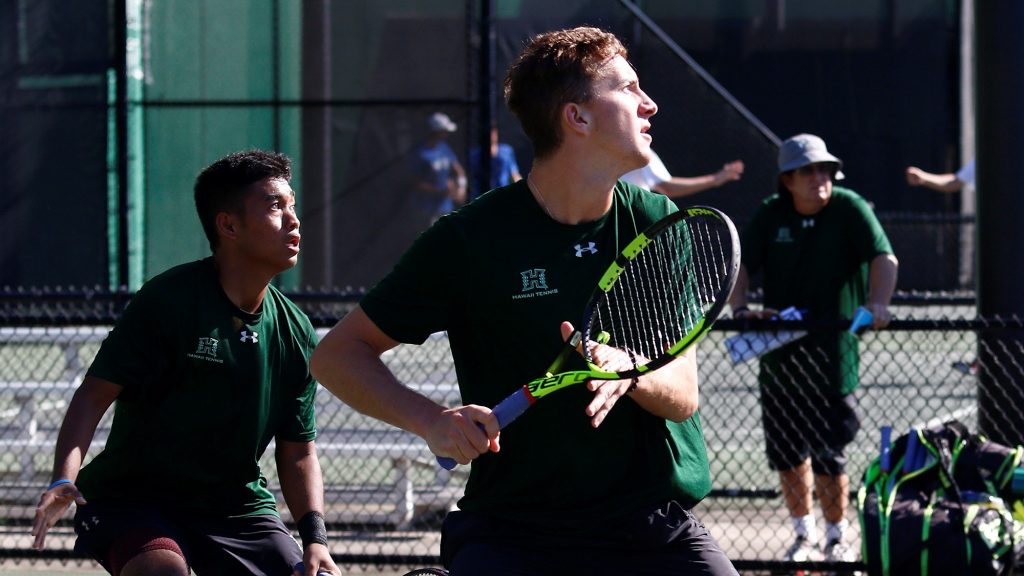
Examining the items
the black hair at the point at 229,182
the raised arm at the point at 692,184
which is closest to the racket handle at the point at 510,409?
the black hair at the point at 229,182

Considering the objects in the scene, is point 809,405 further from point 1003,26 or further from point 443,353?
point 443,353

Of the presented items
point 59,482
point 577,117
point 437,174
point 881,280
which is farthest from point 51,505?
point 437,174

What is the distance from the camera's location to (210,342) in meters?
3.82

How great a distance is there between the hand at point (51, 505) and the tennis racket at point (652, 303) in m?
1.17

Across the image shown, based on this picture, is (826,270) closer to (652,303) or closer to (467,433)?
(652,303)

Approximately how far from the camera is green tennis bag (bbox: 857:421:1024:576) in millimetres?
4684

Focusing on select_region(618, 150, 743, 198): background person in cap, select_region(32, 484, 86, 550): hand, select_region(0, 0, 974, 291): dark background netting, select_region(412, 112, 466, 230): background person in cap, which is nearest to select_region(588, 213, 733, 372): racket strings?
select_region(32, 484, 86, 550): hand

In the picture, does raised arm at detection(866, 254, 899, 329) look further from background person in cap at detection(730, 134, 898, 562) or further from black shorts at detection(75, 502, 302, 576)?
black shorts at detection(75, 502, 302, 576)

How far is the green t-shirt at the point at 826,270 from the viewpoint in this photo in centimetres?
602

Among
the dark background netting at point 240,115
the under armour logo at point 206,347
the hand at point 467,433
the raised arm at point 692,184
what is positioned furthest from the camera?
the dark background netting at point 240,115

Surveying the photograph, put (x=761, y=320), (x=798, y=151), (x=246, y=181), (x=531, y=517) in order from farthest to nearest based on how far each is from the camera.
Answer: (x=798, y=151)
(x=761, y=320)
(x=246, y=181)
(x=531, y=517)

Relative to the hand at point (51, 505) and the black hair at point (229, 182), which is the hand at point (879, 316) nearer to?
the black hair at point (229, 182)

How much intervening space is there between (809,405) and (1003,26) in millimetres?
1720

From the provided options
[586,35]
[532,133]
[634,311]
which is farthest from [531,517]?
[586,35]
